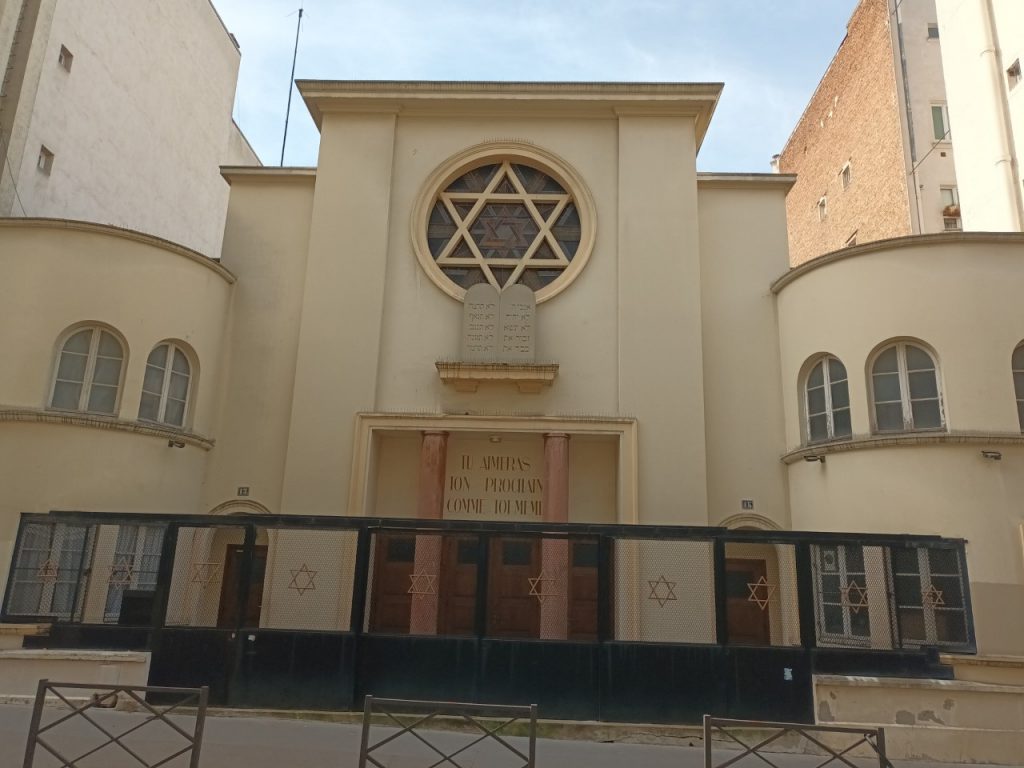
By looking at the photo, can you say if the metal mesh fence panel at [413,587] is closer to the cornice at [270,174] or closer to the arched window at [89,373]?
the arched window at [89,373]

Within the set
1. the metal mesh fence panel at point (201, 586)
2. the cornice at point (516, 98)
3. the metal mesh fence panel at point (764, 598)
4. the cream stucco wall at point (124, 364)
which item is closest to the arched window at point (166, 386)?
the cream stucco wall at point (124, 364)

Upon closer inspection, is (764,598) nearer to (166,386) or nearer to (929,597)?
(929,597)

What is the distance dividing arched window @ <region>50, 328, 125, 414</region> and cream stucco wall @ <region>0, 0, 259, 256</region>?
439 cm

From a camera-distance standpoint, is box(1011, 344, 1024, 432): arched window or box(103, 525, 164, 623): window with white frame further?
box(1011, 344, 1024, 432): arched window

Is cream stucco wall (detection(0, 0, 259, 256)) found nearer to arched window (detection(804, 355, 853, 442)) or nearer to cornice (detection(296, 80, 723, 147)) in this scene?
cornice (detection(296, 80, 723, 147))

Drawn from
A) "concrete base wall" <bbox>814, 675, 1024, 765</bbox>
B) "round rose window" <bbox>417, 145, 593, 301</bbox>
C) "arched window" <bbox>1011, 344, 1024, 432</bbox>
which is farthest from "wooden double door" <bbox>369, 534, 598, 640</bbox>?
"arched window" <bbox>1011, 344, 1024, 432</bbox>

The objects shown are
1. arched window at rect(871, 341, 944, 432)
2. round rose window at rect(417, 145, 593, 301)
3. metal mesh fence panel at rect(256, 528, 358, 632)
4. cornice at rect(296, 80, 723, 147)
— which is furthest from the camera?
cornice at rect(296, 80, 723, 147)

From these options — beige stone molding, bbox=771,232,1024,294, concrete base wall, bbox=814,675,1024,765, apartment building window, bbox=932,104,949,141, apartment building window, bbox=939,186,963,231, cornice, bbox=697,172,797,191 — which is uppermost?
apartment building window, bbox=932,104,949,141

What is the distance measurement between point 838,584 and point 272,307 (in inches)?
458

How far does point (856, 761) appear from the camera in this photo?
28.6ft

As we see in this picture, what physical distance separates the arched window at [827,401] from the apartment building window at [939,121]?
14.1 metres

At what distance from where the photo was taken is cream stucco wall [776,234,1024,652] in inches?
465

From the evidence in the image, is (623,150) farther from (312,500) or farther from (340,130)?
(312,500)

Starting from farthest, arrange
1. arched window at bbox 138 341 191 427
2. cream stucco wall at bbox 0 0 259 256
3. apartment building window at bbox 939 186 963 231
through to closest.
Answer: apartment building window at bbox 939 186 963 231
cream stucco wall at bbox 0 0 259 256
arched window at bbox 138 341 191 427
